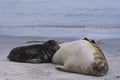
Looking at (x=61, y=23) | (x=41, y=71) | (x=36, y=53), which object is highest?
(x=36, y=53)

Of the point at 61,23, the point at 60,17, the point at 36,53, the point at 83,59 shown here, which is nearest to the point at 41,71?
the point at 83,59

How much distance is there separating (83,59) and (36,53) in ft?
3.98

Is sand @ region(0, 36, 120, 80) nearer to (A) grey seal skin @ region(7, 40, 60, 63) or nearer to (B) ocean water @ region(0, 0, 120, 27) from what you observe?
(A) grey seal skin @ region(7, 40, 60, 63)

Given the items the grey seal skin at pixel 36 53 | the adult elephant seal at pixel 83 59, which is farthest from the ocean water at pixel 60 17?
the adult elephant seal at pixel 83 59

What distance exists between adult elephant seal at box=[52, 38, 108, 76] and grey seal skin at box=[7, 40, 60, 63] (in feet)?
0.84

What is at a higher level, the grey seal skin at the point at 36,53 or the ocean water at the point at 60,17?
the grey seal skin at the point at 36,53

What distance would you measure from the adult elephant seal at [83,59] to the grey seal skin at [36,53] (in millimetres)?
257

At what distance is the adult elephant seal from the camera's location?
7.32 m

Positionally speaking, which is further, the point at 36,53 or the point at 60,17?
the point at 60,17

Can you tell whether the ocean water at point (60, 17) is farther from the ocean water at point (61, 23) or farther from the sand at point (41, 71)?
the sand at point (41, 71)

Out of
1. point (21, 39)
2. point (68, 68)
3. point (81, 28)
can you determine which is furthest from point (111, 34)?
point (68, 68)

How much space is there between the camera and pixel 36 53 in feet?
27.5

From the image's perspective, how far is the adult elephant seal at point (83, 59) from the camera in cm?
732

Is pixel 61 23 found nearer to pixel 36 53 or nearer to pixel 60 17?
pixel 60 17
